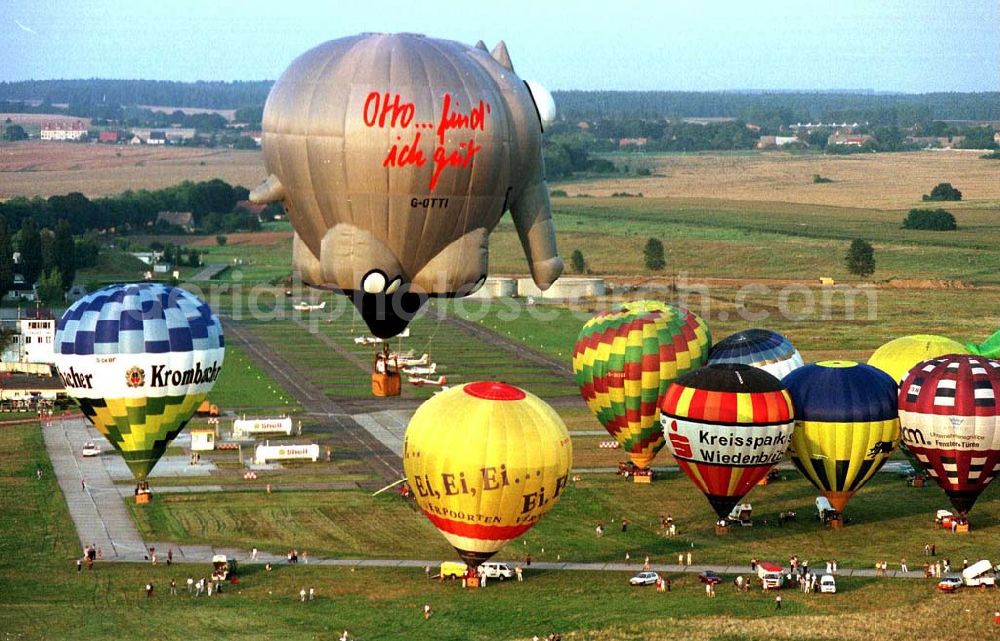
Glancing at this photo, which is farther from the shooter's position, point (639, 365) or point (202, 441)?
point (202, 441)

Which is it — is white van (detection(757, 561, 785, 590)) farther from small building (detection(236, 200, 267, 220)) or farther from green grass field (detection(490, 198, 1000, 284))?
Result: small building (detection(236, 200, 267, 220))

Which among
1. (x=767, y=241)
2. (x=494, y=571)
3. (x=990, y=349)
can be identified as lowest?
(x=767, y=241)

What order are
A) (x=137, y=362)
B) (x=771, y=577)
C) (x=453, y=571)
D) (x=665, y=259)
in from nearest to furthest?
(x=771, y=577)
(x=453, y=571)
(x=137, y=362)
(x=665, y=259)

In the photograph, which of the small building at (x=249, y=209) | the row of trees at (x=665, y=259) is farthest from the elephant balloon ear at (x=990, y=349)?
the small building at (x=249, y=209)

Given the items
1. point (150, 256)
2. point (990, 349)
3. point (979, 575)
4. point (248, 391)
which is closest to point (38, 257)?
point (150, 256)

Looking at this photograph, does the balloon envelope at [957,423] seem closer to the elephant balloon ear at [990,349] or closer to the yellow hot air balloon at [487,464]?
the elephant balloon ear at [990,349]

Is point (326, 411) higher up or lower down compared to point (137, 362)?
lower down

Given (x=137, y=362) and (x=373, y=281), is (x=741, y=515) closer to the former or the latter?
(x=137, y=362)

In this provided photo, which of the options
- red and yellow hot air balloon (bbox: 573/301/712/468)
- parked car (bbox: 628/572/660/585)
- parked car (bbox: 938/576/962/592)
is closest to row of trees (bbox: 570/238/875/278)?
red and yellow hot air balloon (bbox: 573/301/712/468)
